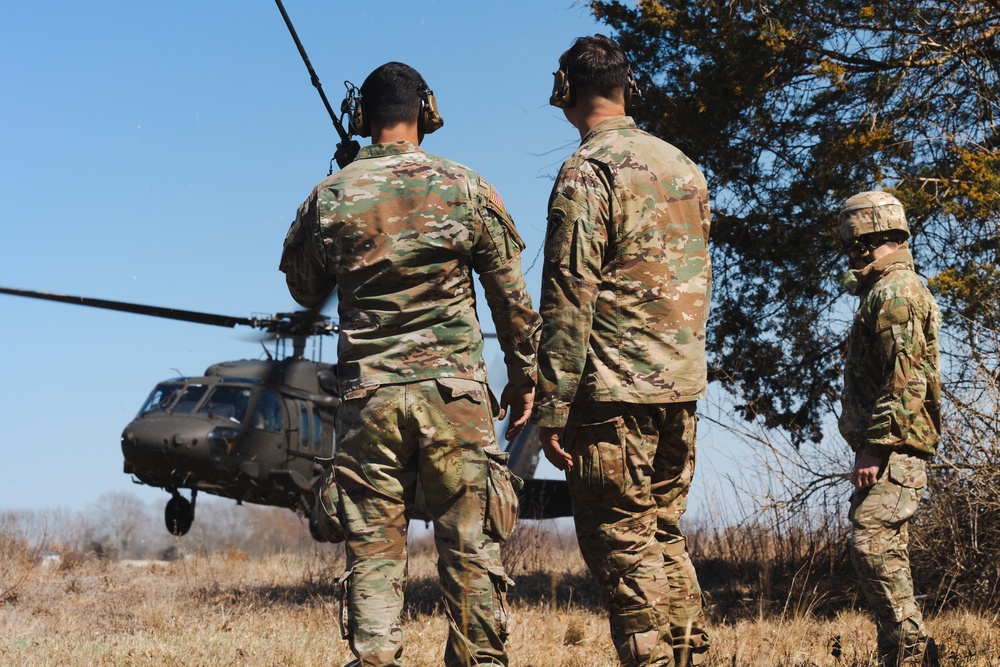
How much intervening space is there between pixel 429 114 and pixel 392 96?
16 centimetres

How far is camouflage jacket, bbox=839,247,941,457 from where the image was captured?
426 cm

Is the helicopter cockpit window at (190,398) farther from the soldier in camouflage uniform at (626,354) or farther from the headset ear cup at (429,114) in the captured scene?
the soldier in camouflage uniform at (626,354)

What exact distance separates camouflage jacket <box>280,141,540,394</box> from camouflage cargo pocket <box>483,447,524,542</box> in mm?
290

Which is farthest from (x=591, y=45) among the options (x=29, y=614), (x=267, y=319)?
(x=267, y=319)

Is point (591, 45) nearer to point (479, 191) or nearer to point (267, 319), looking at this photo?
point (479, 191)

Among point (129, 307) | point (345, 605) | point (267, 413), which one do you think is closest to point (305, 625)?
point (345, 605)

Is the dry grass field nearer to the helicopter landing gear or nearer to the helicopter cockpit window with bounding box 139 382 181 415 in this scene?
the helicopter cockpit window with bounding box 139 382 181 415

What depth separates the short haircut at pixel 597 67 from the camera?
380cm

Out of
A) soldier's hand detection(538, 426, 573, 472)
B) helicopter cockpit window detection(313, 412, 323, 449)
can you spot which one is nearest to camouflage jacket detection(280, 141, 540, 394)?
soldier's hand detection(538, 426, 573, 472)

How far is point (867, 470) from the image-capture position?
4.36 meters

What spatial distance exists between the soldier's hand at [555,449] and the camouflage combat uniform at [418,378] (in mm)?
196

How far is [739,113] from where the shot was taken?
8008mm

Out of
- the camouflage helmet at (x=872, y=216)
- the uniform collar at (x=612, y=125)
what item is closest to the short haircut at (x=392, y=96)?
the uniform collar at (x=612, y=125)

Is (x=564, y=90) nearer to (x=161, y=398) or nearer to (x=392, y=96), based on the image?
(x=392, y=96)
